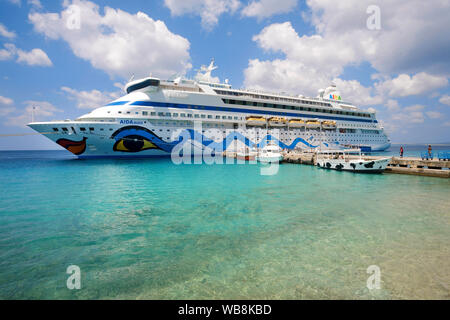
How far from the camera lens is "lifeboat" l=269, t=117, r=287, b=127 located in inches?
1570

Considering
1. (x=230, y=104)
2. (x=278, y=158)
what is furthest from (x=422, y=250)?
(x=230, y=104)

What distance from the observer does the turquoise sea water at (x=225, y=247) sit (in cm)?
350

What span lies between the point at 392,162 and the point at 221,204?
64.9 feet

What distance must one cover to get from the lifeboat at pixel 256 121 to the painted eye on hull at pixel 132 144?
1862cm

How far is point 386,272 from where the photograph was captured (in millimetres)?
3895

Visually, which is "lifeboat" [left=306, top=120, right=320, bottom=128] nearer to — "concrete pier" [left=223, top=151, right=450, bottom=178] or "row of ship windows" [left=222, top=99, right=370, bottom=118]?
"row of ship windows" [left=222, top=99, right=370, bottom=118]

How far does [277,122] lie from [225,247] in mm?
38461

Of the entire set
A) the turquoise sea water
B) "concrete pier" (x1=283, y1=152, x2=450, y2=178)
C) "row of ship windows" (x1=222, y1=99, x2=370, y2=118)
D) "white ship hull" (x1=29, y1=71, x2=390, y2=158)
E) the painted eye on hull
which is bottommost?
the turquoise sea water

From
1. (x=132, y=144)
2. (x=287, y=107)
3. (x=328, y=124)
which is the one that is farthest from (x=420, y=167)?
(x=132, y=144)

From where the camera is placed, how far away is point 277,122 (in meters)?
40.6

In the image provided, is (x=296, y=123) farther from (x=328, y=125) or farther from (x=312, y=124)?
(x=328, y=125)

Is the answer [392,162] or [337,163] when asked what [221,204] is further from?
[392,162]

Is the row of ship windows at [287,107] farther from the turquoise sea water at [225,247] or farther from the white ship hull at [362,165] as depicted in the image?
the turquoise sea water at [225,247]

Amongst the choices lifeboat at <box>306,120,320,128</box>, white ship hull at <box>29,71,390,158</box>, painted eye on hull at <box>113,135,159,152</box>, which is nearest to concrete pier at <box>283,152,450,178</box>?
white ship hull at <box>29,71,390,158</box>
